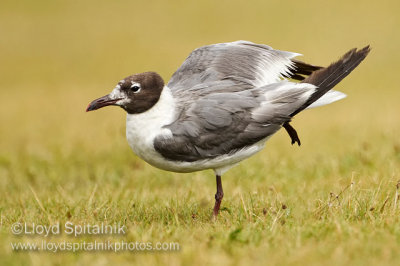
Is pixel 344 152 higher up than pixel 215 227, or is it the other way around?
pixel 215 227

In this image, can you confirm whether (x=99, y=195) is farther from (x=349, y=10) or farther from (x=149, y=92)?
(x=349, y=10)

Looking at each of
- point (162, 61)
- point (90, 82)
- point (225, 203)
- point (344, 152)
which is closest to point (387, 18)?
point (162, 61)

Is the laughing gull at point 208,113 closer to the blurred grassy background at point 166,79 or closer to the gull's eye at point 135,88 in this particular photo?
the gull's eye at point 135,88

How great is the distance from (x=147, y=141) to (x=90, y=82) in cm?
1150

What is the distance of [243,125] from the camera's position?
5148mm

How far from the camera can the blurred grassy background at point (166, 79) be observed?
18.0ft

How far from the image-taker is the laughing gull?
502cm

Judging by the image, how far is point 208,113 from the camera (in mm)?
5055

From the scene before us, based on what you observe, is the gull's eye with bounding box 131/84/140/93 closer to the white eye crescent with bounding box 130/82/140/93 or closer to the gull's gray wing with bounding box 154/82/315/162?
the white eye crescent with bounding box 130/82/140/93

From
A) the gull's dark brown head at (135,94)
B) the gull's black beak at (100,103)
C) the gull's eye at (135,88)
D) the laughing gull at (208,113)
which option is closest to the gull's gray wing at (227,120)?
the laughing gull at (208,113)

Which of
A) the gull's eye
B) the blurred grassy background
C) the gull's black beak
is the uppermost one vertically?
the gull's eye

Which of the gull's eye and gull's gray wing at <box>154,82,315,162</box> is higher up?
the gull's eye

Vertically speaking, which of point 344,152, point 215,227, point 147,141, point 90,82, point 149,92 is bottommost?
point 90,82

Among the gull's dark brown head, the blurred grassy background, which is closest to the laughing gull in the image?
the gull's dark brown head
